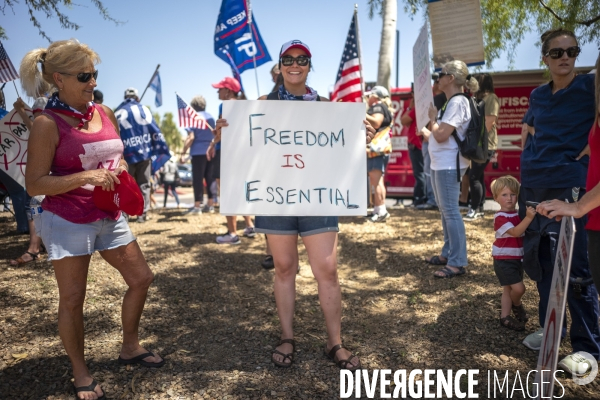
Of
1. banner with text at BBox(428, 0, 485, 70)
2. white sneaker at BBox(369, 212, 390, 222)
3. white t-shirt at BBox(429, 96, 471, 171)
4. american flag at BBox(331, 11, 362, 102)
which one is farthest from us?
white sneaker at BBox(369, 212, 390, 222)

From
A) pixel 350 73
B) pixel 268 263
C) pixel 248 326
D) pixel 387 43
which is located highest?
pixel 387 43

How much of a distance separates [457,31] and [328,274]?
351 cm

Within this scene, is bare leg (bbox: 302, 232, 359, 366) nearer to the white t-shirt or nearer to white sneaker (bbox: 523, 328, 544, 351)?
white sneaker (bbox: 523, 328, 544, 351)

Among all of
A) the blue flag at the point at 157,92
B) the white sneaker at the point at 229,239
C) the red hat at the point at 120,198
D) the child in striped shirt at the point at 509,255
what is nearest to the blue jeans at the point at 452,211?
the child in striped shirt at the point at 509,255

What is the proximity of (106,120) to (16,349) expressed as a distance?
5.78ft

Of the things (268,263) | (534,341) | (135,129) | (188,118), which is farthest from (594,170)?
(188,118)

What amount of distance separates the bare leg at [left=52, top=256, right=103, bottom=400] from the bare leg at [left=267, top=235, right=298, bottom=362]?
1091mm

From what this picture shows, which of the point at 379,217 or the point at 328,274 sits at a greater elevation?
the point at 328,274

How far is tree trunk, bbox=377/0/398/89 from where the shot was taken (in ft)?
28.8

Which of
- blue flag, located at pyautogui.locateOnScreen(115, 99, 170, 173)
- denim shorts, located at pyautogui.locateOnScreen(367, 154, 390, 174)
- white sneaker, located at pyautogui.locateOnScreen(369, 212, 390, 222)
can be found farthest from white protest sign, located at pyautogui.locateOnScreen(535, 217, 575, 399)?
Answer: blue flag, located at pyautogui.locateOnScreen(115, 99, 170, 173)

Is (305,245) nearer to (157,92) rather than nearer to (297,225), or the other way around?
(297,225)

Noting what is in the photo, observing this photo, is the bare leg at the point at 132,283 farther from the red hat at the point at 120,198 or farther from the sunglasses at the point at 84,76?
the sunglasses at the point at 84,76

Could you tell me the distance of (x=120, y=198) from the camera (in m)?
2.53

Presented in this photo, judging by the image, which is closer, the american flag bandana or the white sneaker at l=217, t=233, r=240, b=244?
the american flag bandana
